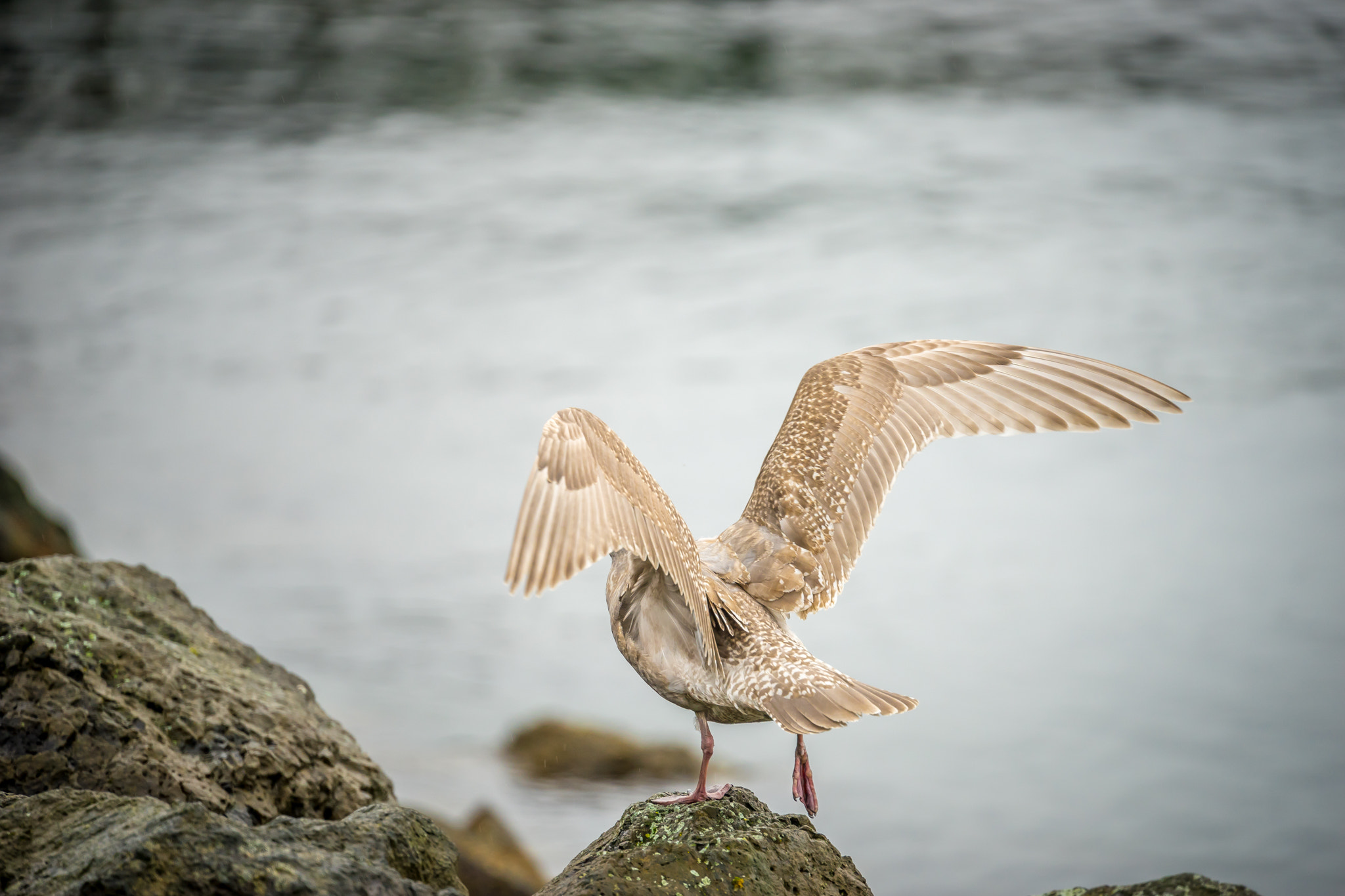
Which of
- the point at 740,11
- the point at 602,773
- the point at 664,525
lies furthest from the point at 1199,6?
the point at 664,525

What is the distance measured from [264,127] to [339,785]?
1235 inches

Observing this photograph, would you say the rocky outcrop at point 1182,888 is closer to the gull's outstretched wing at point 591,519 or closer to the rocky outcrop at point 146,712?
the gull's outstretched wing at point 591,519

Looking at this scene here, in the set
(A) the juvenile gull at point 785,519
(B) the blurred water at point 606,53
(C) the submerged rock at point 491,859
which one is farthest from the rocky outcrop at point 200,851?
(B) the blurred water at point 606,53

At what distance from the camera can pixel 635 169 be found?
106ft

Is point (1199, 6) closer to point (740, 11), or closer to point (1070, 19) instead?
point (1070, 19)

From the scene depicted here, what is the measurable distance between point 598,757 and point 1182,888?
879cm

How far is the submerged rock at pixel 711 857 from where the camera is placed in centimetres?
356

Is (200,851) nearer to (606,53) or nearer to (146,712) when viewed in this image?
(146,712)

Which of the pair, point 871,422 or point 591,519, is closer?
point 591,519

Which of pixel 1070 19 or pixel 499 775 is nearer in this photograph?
pixel 499 775

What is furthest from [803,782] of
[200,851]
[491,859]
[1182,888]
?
[491,859]

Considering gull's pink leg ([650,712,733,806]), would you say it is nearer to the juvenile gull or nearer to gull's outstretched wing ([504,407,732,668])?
the juvenile gull

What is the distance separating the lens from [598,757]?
12.2 meters

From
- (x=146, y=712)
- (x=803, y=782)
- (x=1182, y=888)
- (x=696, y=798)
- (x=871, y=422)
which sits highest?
(x=871, y=422)
